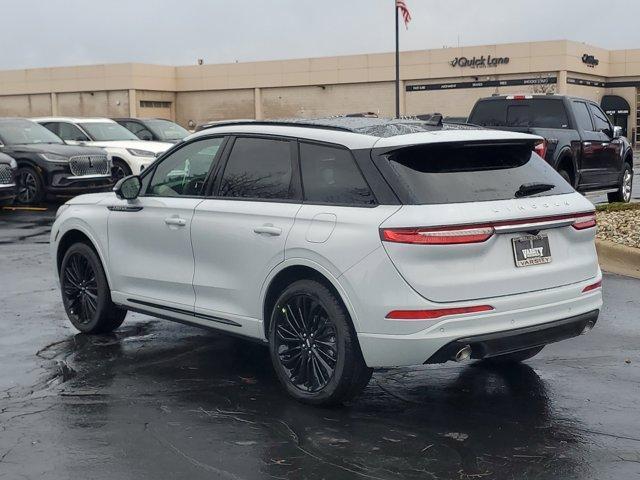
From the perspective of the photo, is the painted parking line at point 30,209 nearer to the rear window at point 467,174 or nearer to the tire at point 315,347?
the tire at point 315,347

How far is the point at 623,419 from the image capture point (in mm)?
5574

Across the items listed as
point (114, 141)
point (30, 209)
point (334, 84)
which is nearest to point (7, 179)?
point (30, 209)

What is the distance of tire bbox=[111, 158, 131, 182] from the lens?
22344 millimetres

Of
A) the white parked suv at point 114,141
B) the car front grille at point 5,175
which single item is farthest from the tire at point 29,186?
the white parked suv at point 114,141


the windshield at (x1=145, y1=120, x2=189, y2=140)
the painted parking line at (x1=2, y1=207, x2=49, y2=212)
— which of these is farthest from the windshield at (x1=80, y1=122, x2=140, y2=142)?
the painted parking line at (x1=2, y1=207, x2=49, y2=212)

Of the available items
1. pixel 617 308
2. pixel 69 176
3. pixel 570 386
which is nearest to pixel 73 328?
pixel 570 386

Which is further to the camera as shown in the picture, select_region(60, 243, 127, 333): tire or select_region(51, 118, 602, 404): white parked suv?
select_region(60, 243, 127, 333): tire

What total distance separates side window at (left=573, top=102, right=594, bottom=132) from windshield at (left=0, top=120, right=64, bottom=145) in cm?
1110

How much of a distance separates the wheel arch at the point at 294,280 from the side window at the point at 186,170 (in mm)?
1094

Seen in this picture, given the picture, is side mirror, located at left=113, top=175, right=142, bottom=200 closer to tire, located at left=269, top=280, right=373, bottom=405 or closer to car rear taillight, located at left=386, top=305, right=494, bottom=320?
tire, located at left=269, top=280, right=373, bottom=405

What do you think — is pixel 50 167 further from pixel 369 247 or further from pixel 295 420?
pixel 369 247

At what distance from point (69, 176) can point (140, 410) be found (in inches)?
583

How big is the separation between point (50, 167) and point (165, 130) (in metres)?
7.06

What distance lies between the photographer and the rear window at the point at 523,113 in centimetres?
1638
